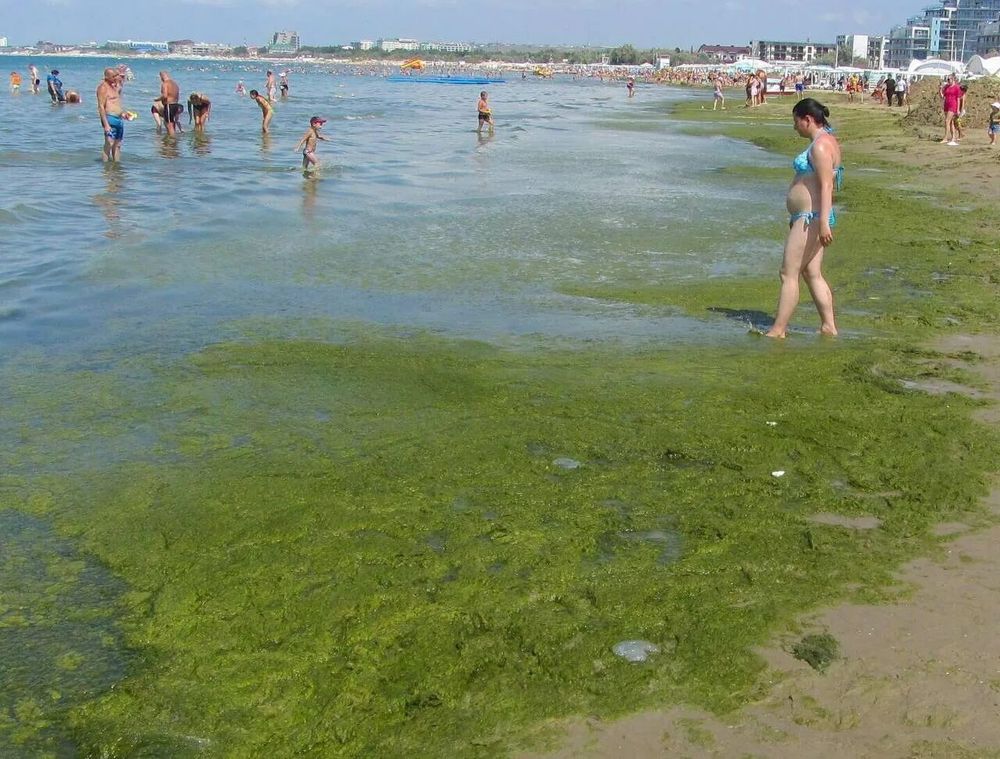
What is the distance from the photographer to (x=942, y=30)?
176750mm

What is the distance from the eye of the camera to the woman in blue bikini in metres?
7.50

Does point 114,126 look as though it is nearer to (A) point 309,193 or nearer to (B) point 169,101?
(A) point 309,193

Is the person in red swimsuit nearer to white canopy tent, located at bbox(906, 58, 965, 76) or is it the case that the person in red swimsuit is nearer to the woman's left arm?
the woman's left arm

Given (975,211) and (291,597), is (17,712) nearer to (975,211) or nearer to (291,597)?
(291,597)

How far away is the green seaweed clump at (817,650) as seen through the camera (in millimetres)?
3482

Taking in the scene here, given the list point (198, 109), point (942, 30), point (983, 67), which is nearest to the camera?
point (198, 109)

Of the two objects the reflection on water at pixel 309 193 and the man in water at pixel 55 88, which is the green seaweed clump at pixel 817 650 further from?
the man in water at pixel 55 88

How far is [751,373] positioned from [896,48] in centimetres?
19915

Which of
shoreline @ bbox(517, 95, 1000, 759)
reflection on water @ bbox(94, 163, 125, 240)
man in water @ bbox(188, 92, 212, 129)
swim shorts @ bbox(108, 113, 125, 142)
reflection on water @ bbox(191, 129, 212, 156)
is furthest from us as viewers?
man in water @ bbox(188, 92, 212, 129)

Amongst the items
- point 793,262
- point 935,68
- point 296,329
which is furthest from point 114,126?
point 935,68

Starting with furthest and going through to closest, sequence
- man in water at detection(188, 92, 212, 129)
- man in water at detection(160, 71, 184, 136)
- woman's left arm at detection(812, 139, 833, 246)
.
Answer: man in water at detection(188, 92, 212, 129) < man in water at detection(160, 71, 184, 136) < woman's left arm at detection(812, 139, 833, 246)

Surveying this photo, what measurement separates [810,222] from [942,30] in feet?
635

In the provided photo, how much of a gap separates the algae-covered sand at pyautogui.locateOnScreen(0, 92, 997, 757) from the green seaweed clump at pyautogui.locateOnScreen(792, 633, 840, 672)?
6.2 inches

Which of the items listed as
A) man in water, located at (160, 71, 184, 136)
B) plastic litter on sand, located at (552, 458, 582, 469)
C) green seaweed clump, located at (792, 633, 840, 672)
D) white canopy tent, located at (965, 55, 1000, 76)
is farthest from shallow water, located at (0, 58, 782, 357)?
white canopy tent, located at (965, 55, 1000, 76)
